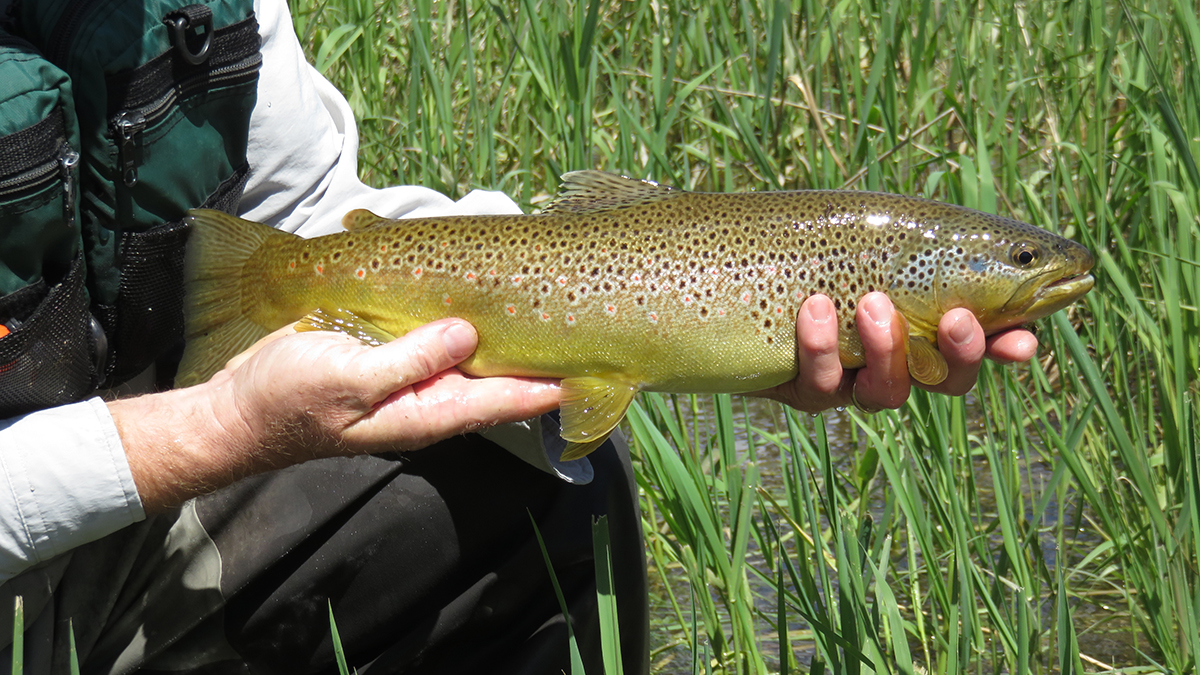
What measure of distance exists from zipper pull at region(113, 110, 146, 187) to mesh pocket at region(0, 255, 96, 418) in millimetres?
147

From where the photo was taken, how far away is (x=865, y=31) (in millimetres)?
3693

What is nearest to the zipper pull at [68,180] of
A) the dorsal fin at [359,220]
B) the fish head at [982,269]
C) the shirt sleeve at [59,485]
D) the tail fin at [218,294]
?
the tail fin at [218,294]

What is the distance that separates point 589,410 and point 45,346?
2.58 ft

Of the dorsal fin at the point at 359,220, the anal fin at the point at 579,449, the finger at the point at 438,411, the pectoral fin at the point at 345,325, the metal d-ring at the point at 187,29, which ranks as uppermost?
the metal d-ring at the point at 187,29

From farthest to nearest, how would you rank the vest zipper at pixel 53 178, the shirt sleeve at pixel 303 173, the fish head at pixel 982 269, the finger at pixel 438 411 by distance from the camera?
1. the shirt sleeve at pixel 303 173
2. the fish head at pixel 982 269
3. the finger at pixel 438 411
4. the vest zipper at pixel 53 178

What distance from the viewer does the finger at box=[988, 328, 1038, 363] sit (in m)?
1.88

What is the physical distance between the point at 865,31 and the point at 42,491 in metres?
2.85

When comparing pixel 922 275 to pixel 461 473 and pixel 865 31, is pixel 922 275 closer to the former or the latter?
pixel 461 473

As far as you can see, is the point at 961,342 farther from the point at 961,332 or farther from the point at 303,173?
the point at 303,173

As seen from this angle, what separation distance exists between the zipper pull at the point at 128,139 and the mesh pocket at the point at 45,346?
5.8 inches

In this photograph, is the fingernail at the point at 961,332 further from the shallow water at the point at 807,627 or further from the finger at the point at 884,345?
the shallow water at the point at 807,627

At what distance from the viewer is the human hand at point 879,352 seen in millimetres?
1764

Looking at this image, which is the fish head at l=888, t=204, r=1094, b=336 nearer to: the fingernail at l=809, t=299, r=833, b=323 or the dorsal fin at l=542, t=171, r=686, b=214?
the fingernail at l=809, t=299, r=833, b=323

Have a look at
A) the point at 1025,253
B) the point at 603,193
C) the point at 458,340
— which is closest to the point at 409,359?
the point at 458,340
